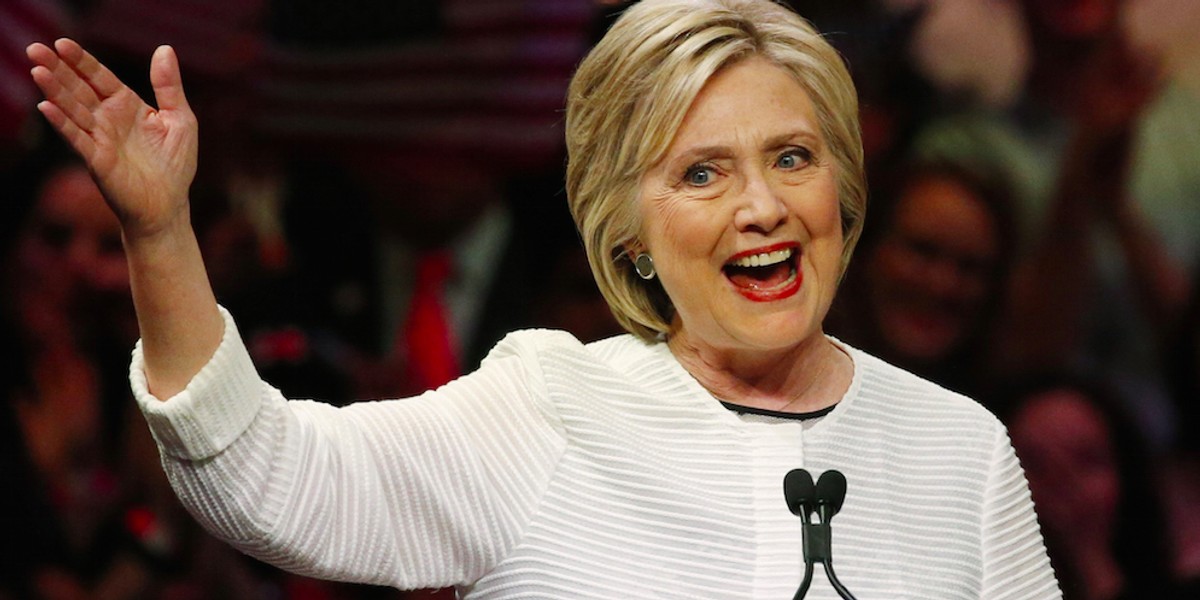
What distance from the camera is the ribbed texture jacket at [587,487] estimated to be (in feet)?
4.95

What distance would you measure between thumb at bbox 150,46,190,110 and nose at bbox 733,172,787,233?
61 cm

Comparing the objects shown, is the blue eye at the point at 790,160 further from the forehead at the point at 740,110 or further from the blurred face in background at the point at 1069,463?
the blurred face in background at the point at 1069,463

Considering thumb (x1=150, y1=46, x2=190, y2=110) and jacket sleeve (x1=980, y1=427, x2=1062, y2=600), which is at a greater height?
thumb (x1=150, y1=46, x2=190, y2=110)

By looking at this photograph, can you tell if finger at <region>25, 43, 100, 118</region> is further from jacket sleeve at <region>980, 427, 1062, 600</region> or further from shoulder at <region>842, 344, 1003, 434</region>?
jacket sleeve at <region>980, 427, 1062, 600</region>

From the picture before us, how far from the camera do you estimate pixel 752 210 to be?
1719 mm

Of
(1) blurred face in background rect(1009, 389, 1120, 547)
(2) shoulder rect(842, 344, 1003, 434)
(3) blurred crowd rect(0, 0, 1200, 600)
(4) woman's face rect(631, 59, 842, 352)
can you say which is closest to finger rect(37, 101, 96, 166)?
(4) woman's face rect(631, 59, 842, 352)

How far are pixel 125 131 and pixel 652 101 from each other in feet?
1.98

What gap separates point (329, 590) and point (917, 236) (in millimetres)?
1733

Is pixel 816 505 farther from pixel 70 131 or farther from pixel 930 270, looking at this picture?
pixel 930 270

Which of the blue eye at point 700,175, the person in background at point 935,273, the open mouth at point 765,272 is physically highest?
the blue eye at point 700,175

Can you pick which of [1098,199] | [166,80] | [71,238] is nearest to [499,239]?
[71,238]

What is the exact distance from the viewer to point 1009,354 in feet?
12.7

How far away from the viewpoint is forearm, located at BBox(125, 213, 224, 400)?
55.9 inches

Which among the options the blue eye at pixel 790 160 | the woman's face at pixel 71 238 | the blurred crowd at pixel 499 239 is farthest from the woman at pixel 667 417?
the woman's face at pixel 71 238
